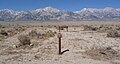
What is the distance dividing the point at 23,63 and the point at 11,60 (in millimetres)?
1190

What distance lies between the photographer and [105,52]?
1467cm

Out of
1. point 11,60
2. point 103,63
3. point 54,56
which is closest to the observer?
point 103,63

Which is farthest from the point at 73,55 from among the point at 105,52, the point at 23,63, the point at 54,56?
the point at 23,63

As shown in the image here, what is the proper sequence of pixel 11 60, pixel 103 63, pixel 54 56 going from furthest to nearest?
pixel 54 56 < pixel 11 60 < pixel 103 63

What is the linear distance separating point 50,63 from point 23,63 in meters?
1.53

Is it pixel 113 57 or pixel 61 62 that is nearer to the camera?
pixel 61 62

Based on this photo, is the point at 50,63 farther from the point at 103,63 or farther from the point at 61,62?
the point at 103,63

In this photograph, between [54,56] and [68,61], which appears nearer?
[68,61]

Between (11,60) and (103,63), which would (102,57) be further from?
(11,60)

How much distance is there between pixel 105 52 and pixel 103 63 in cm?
276

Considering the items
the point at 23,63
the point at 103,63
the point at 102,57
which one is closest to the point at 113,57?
the point at 102,57

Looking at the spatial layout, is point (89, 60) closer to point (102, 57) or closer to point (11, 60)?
point (102, 57)

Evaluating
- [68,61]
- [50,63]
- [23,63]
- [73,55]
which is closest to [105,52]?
[73,55]

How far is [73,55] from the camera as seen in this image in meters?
14.1
